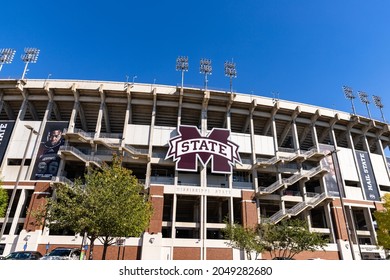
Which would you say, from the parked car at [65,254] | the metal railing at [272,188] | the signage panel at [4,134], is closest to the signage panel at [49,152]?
the signage panel at [4,134]

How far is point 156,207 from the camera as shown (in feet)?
122

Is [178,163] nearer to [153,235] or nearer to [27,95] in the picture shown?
[153,235]

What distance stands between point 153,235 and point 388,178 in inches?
1789

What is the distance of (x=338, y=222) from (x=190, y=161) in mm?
25553

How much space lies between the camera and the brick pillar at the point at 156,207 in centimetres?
3606

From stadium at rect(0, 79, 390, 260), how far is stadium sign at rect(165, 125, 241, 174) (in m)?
0.17

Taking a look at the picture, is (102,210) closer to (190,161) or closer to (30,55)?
(190,161)

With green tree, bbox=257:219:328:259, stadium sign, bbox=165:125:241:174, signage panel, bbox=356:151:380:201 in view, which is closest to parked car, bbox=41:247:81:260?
green tree, bbox=257:219:328:259

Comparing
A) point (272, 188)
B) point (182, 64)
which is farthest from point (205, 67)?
point (272, 188)

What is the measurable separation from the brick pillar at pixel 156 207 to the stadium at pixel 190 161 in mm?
144

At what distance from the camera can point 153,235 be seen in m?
35.6

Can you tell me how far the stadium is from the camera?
37.0 metres

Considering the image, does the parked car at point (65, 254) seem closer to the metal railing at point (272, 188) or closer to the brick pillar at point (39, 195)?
the brick pillar at point (39, 195)

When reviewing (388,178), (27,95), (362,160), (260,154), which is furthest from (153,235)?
(388,178)
